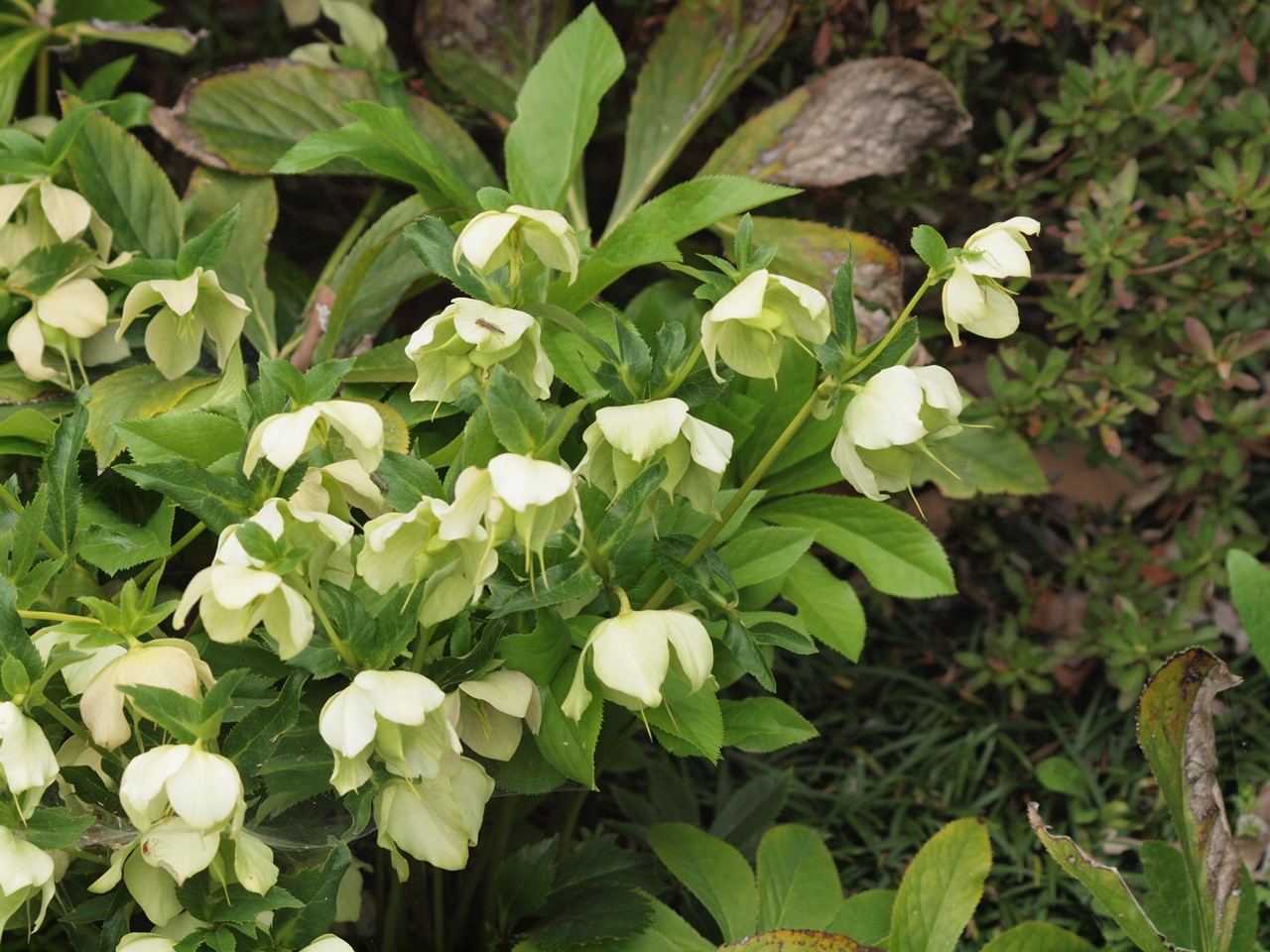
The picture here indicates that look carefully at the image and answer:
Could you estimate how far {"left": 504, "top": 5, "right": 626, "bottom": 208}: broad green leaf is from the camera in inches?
44.2

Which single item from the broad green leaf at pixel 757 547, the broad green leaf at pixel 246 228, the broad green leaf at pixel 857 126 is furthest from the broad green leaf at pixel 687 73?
Answer: the broad green leaf at pixel 757 547

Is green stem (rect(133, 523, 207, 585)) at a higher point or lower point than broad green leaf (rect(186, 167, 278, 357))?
lower

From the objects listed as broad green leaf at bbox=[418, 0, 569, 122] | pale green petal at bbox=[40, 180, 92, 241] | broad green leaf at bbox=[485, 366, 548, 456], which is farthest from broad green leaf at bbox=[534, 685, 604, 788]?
broad green leaf at bbox=[418, 0, 569, 122]

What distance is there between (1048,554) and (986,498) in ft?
0.39

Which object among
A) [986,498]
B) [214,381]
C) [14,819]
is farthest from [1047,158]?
[14,819]

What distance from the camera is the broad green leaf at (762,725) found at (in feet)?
2.92

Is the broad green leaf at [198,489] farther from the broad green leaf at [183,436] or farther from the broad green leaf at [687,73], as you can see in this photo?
the broad green leaf at [687,73]

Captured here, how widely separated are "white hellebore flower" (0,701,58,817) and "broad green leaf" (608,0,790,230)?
0.80 metres

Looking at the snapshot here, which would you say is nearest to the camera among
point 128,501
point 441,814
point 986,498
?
point 441,814

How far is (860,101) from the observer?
4.08 ft

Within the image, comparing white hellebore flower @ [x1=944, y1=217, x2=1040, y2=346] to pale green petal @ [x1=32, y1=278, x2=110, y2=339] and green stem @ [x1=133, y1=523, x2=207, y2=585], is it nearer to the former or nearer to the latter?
green stem @ [x1=133, y1=523, x2=207, y2=585]

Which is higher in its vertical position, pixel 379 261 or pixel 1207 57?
pixel 1207 57

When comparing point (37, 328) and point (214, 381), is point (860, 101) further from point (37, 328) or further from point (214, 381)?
point (37, 328)

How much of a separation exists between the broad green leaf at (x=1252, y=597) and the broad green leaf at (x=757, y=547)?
1.49 feet
